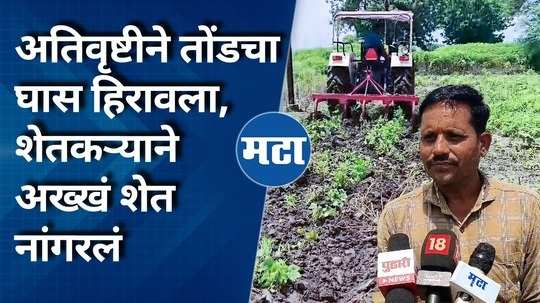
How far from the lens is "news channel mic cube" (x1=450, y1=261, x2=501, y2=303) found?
181 centimetres

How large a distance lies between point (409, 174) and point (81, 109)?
150 cm

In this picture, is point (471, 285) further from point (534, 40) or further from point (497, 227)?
point (534, 40)

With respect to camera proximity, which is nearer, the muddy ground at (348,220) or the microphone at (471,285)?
the microphone at (471,285)

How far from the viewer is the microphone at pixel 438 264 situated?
1871mm

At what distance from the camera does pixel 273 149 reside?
12.2 feet

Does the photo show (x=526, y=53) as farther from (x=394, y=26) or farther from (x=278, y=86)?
(x=278, y=86)

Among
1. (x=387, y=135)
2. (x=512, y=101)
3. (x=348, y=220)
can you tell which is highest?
(x=512, y=101)

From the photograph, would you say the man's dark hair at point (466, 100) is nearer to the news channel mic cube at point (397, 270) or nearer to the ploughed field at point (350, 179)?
the news channel mic cube at point (397, 270)

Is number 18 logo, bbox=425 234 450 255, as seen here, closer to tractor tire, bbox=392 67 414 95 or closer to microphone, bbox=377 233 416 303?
microphone, bbox=377 233 416 303

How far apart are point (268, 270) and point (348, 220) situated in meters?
0.43

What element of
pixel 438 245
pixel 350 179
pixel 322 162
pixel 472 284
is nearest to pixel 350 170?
pixel 350 179

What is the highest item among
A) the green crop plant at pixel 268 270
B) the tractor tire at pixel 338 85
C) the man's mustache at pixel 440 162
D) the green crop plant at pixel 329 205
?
the tractor tire at pixel 338 85

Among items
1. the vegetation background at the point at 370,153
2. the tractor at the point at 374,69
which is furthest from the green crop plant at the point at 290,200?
the tractor at the point at 374,69

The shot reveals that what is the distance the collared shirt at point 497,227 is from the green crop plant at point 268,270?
1477 millimetres
